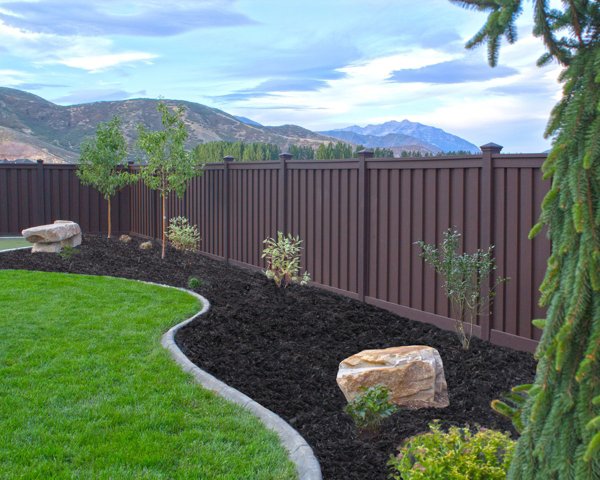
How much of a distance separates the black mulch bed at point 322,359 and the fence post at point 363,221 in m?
0.34

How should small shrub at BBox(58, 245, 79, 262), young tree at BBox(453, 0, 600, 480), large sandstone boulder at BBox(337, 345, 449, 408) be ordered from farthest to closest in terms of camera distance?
small shrub at BBox(58, 245, 79, 262) < large sandstone boulder at BBox(337, 345, 449, 408) < young tree at BBox(453, 0, 600, 480)

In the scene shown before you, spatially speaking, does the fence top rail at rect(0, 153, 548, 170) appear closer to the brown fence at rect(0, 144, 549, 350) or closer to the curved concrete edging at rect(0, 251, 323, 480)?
the brown fence at rect(0, 144, 549, 350)

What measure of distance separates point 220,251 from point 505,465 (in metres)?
9.45

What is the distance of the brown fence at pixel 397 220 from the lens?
20.0 feet

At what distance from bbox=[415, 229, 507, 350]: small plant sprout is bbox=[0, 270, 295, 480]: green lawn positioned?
8.34 ft

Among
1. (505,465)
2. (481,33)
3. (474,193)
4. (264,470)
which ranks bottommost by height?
(264,470)

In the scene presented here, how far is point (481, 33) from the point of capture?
2.54 meters

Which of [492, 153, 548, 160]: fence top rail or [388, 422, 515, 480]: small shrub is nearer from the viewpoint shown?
[388, 422, 515, 480]: small shrub

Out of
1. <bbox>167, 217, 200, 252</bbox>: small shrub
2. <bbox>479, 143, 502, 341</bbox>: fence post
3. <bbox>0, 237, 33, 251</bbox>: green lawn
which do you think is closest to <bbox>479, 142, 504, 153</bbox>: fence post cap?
<bbox>479, 143, 502, 341</bbox>: fence post

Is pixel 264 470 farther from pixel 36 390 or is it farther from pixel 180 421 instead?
pixel 36 390

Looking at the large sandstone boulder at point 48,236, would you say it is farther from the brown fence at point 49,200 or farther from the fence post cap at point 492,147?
the fence post cap at point 492,147

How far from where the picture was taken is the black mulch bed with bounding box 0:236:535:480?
14.0ft

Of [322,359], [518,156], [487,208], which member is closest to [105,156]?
[322,359]

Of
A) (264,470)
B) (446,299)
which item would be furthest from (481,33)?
(446,299)
